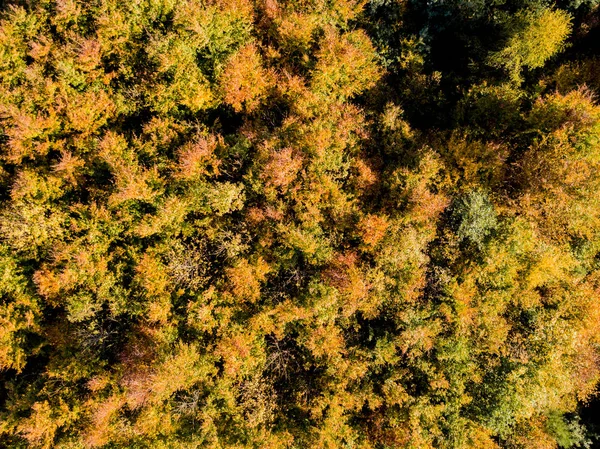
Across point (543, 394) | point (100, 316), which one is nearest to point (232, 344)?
Answer: point (100, 316)

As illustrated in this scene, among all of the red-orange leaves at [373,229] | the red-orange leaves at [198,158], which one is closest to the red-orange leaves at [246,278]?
the red-orange leaves at [198,158]

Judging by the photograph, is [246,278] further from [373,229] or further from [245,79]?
[245,79]

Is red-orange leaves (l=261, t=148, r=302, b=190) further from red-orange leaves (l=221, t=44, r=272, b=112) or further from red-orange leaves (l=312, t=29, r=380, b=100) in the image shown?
red-orange leaves (l=312, t=29, r=380, b=100)

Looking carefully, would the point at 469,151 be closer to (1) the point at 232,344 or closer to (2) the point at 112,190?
(1) the point at 232,344

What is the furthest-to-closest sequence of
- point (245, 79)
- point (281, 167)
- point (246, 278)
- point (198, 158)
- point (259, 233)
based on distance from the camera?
point (259, 233)
point (245, 79)
point (246, 278)
point (198, 158)
point (281, 167)

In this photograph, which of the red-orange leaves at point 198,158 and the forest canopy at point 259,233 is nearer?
the red-orange leaves at point 198,158

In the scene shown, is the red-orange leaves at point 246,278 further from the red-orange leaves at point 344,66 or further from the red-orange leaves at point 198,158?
the red-orange leaves at point 344,66

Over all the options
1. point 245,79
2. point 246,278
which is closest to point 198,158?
point 245,79
